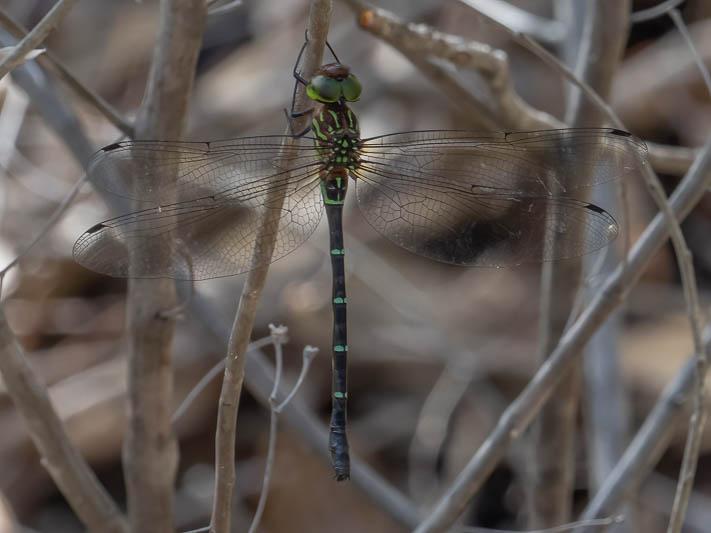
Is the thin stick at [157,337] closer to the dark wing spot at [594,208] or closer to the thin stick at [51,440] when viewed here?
the thin stick at [51,440]

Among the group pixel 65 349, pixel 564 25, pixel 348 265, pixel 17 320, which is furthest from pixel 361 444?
pixel 564 25

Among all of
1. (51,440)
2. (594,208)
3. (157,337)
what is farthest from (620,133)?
(51,440)

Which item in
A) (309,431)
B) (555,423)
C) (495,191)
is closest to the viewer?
(495,191)

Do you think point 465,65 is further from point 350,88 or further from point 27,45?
point 27,45

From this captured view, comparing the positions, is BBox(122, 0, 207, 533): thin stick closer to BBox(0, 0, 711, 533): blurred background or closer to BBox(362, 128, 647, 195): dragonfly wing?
BBox(362, 128, 647, 195): dragonfly wing

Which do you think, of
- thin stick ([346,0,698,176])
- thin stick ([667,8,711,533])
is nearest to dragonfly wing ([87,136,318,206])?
thin stick ([346,0,698,176])
